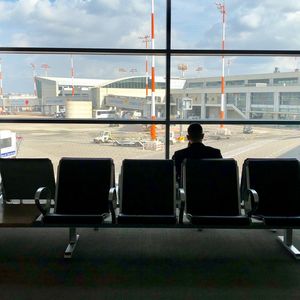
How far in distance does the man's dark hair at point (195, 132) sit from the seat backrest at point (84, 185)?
74 cm

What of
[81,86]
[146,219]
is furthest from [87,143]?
[146,219]

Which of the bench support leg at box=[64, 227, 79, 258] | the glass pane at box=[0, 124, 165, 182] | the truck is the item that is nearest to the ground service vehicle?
the glass pane at box=[0, 124, 165, 182]

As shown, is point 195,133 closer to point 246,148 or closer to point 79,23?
point 246,148

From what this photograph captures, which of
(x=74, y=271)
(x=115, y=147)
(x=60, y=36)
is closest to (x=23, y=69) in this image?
(x=60, y=36)

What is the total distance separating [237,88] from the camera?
459cm

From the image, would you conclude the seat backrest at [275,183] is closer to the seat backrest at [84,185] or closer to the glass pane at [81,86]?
the seat backrest at [84,185]

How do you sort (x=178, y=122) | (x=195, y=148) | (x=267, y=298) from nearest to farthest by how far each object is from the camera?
(x=267, y=298) → (x=195, y=148) → (x=178, y=122)

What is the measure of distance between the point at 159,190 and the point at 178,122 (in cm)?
118

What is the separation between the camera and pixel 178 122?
13.3ft

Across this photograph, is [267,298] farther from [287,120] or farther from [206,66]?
[206,66]

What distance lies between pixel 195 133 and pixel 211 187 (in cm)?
52

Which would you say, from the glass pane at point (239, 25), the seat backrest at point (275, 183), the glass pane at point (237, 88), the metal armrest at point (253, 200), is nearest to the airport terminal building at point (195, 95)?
the glass pane at point (237, 88)

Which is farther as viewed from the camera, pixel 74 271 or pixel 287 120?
pixel 287 120

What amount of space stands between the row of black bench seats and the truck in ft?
3.92
